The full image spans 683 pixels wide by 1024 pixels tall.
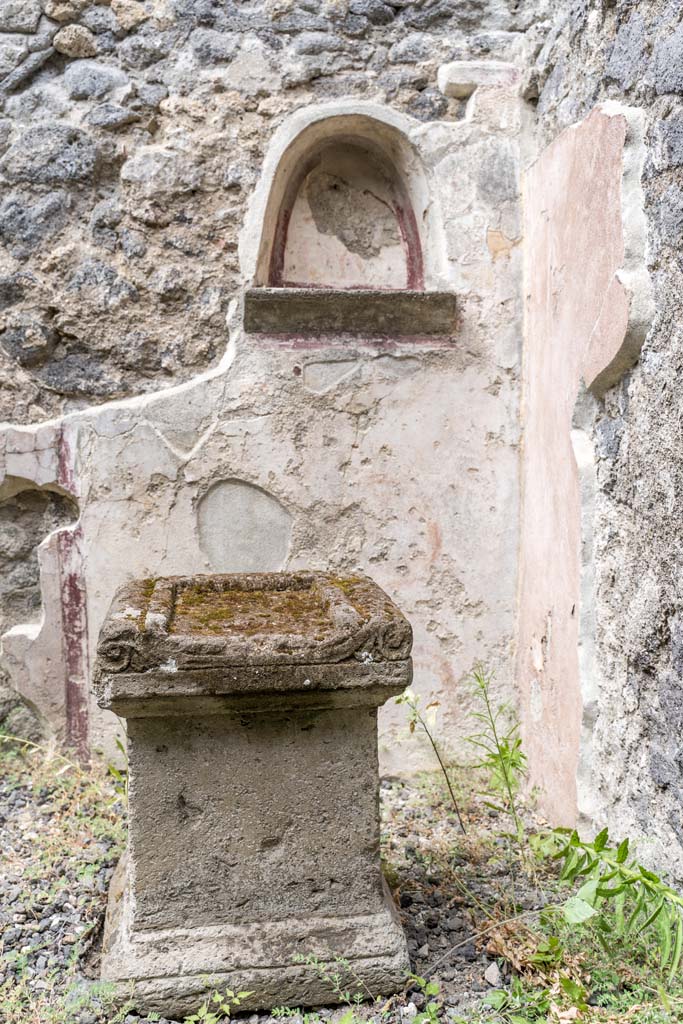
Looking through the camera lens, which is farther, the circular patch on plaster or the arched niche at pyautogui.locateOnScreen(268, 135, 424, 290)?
the arched niche at pyautogui.locateOnScreen(268, 135, 424, 290)

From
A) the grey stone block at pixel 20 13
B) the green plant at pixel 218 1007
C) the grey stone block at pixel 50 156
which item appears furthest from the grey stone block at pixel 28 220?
the green plant at pixel 218 1007

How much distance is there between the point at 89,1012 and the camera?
193cm

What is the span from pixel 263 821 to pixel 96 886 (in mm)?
786

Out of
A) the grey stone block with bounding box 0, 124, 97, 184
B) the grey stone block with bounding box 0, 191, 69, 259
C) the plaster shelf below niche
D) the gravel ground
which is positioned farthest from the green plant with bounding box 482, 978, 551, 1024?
the grey stone block with bounding box 0, 124, 97, 184

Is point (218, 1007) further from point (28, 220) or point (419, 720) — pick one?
point (28, 220)

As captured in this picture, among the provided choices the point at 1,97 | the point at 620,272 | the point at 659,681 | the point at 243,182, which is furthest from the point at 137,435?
the point at 659,681

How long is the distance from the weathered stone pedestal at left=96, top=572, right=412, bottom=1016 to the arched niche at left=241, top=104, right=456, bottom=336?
1.36 m

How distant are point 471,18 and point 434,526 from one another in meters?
1.87

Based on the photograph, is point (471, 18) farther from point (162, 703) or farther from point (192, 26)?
point (162, 703)

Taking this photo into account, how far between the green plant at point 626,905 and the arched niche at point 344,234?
1841 millimetres

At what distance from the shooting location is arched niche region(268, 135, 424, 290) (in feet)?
11.0

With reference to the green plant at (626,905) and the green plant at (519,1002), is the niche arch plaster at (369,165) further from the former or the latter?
the green plant at (519,1002)

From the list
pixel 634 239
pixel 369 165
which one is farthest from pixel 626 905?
pixel 369 165

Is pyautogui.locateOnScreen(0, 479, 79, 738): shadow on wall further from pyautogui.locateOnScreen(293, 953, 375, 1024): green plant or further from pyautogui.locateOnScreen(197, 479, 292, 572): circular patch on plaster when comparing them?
pyautogui.locateOnScreen(293, 953, 375, 1024): green plant
